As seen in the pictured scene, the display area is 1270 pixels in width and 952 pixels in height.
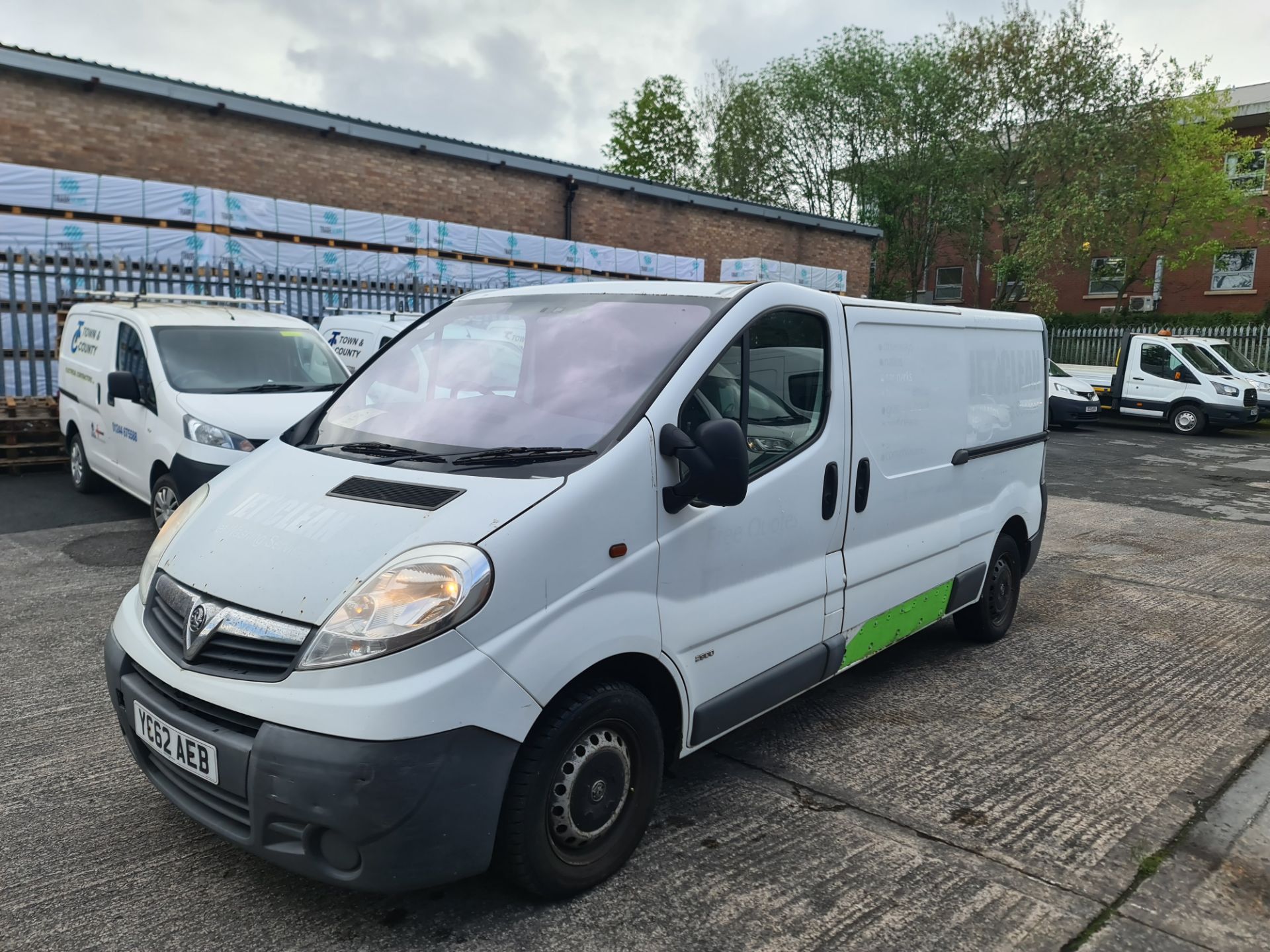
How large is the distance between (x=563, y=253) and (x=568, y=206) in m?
2.53

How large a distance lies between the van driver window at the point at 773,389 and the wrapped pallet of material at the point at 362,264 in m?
11.8

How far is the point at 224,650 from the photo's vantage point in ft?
8.39

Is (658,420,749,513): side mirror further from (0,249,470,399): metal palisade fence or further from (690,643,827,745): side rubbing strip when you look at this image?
(0,249,470,399): metal palisade fence

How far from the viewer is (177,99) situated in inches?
548

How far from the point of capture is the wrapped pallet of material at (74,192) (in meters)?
11.6

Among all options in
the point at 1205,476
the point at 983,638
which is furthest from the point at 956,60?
the point at 983,638

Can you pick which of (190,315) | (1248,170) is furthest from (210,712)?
(1248,170)

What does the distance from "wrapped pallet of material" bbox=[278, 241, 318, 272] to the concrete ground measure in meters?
8.85

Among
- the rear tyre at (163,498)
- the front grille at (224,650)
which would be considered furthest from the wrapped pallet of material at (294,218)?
the front grille at (224,650)

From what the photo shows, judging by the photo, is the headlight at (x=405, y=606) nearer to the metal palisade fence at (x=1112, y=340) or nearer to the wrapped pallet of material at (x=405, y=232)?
the wrapped pallet of material at (x=405, y=232)

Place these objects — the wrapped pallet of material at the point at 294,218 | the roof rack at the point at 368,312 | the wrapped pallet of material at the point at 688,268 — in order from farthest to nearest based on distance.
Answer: the wrapped pallet of material at the point at 688,268 → the wrapped pallet of material at the point at 294,218 → the roof rack at the point at 368,312

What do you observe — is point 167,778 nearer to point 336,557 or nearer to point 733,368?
point 336,557

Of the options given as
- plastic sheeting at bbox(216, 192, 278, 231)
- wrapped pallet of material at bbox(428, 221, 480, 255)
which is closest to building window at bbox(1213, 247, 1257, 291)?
wrapped pallet of material at bbox(428, 221, 480, 255)

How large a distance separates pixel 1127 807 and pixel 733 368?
2.21 m
